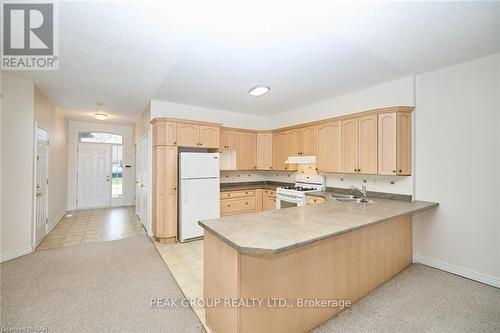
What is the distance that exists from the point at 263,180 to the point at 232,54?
3944mm

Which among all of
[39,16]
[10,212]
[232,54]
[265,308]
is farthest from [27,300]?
[232,54]

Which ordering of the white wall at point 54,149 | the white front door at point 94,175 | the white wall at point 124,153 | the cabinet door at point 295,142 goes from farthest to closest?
1. the white front door at point 94,175
2. the white wall at point 124,153
3. the cabinet door at point 295,142
4. the white wall at point 54,149

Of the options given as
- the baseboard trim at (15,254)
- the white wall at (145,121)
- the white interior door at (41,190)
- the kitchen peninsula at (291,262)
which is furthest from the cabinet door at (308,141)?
the baseboard trim at (15,254)

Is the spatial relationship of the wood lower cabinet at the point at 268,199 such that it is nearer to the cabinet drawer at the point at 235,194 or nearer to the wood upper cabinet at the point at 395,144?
the cabinet drawer at the point at 235,194

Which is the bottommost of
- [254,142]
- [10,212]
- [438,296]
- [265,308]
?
[438,296]

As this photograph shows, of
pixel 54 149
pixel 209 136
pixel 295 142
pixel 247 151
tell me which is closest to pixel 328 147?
pixel 295 142

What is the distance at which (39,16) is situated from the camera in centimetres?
190

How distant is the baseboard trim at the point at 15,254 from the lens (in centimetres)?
308

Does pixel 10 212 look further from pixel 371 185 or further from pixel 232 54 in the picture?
pixel 371 185

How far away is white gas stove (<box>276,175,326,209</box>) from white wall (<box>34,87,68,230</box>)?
4471 mm

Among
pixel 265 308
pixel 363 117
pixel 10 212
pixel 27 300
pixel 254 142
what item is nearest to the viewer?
pixel 265 308

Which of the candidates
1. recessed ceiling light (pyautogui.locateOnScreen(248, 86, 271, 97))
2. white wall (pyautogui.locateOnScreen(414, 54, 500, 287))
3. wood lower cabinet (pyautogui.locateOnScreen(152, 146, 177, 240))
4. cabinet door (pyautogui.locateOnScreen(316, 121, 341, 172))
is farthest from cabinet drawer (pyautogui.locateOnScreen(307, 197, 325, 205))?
wood lower cabinet (pyautogui.locateOnScreen(152, 146, 177, 240))

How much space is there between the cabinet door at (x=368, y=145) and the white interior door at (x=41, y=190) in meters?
5.37

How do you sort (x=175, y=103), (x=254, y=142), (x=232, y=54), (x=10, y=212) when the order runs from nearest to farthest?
1. (x=232, y=54)
2. (x=10, y=212)
3. (x=175, y=103)
4. (x=254, y=142)
